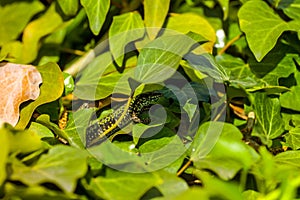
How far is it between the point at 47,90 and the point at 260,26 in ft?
1.32

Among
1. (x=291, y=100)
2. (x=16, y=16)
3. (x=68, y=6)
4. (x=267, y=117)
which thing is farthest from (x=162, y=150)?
(x=16, y=16)

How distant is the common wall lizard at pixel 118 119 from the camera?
912 mm

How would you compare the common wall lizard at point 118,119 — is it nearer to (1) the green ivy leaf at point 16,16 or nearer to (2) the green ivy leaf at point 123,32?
(2) the green ivy leaf at point 123,32

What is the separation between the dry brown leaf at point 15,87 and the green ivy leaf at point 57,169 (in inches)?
9.1

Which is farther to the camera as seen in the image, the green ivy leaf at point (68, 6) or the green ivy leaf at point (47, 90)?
the green ivy leaf at point (68, 6)

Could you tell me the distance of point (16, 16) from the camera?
130 cm

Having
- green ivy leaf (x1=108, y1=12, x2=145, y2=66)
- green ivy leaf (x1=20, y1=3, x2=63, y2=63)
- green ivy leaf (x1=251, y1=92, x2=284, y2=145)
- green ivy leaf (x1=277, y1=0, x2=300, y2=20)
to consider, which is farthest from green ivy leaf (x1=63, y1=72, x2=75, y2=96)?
green ivy leaf (x1=277, y1=0, x2=300, y2=20)

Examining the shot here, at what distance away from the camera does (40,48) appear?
4.20 feet

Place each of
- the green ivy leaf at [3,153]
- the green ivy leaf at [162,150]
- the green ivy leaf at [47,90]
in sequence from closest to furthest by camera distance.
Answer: the green ivy leaf at [3,153], the green ivy leaf at [162,150], the green ivy leaf at [47,90]

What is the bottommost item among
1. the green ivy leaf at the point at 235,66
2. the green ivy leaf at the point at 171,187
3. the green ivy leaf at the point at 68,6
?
the green ivy leaf at the point at 235,66

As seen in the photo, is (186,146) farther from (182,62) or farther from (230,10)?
(230,10)

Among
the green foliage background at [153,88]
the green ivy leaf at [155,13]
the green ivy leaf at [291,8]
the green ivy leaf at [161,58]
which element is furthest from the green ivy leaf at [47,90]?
the green ivy leaf at [291,8]

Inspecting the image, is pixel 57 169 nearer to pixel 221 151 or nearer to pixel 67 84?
pixel 221 151

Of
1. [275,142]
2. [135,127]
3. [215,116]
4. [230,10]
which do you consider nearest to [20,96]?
[135,127]
